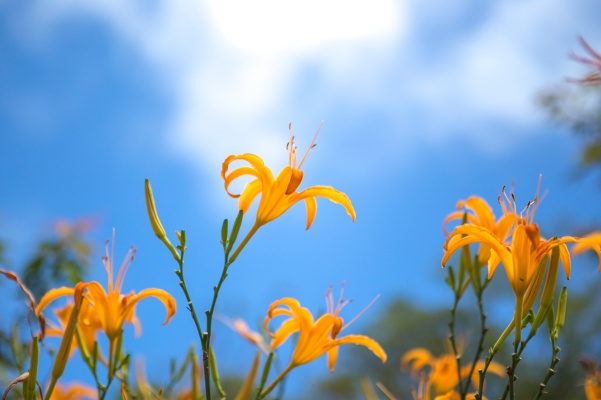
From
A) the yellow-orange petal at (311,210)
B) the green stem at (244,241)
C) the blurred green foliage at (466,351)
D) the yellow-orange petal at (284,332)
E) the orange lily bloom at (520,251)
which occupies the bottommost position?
the orange lily bloom at (520,251)

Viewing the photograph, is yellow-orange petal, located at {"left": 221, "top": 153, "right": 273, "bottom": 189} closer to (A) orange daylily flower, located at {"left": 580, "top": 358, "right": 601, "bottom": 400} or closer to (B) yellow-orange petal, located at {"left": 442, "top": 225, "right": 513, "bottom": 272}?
(B) yellow-orange petal, located at {"left": 442, "top": 225, "right": 513, "bottom": 272}

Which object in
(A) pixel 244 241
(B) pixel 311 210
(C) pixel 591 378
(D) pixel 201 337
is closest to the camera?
(D) pixel 201 337

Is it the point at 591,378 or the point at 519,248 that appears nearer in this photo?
the point at 519,248

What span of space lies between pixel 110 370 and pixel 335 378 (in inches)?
418

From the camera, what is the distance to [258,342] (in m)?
1.43

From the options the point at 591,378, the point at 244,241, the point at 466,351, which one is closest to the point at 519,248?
the point at 244,241

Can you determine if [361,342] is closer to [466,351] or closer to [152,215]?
[152,215]

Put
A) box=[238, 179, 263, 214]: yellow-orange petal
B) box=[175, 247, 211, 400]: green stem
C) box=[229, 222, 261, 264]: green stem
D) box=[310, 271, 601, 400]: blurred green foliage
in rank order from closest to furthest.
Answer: box=[175, 247, 211, 400]: green stem
box=[229, 222, 261, 264]: green stem
box=[238, 179, 263, 214]: yellow-orange petal
box=[310, 271, 601, 400]: blurred green foliage

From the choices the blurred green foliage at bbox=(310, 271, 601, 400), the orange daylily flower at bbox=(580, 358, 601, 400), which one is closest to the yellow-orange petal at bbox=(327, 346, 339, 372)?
the orange daylily flower at bbox=(580, 358, 601, 400)

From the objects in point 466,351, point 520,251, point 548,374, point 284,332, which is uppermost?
point 466,351

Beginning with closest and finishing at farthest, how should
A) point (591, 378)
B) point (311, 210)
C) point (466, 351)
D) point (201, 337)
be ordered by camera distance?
point (201, 337) → point (311, 210) → point (591, 378) → point (466, 351)

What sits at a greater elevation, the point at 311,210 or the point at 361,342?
the point at 311,210

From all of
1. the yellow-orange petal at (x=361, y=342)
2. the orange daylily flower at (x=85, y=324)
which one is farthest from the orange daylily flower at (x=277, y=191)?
the orange daylily flower at (x=85, y=324)

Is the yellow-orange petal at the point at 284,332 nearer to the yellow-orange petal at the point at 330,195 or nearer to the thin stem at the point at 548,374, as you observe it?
the yellow-orange petal at the point at 330,195
